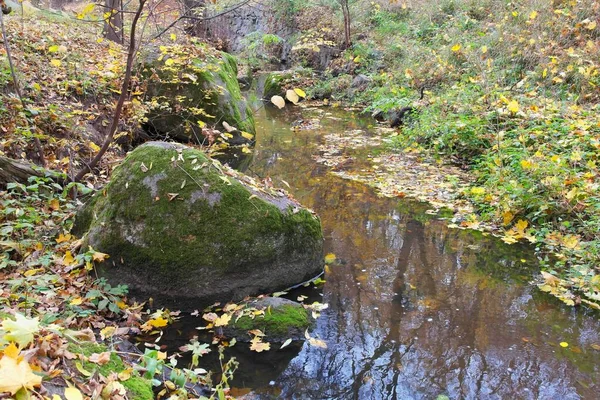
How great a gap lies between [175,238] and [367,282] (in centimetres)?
200

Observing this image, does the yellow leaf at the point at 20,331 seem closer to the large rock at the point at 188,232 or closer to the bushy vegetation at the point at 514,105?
the large rock at the point at 188,232

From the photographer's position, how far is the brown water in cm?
343

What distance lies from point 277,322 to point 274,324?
3 cm

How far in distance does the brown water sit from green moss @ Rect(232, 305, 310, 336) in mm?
181

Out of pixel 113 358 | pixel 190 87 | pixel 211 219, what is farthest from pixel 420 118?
pixel 113 358

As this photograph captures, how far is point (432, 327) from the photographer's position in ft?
13.4

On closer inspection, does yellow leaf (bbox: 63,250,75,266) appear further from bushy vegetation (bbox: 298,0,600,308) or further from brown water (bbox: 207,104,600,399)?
bushy vegetation (bbox: 298,0,600,308)

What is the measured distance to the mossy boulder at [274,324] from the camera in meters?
3.91

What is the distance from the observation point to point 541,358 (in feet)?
12.0

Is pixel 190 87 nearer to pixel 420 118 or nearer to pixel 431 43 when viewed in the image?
pixel 420 118

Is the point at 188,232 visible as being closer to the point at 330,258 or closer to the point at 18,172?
the point at 330,258

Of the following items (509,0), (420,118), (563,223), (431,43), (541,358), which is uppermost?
(509,0)

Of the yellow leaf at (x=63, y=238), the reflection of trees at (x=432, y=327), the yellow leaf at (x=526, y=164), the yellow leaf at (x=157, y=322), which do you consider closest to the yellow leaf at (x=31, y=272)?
the yellow leaf at (x=63, y=238)

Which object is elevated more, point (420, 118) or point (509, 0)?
point (509, 0)
